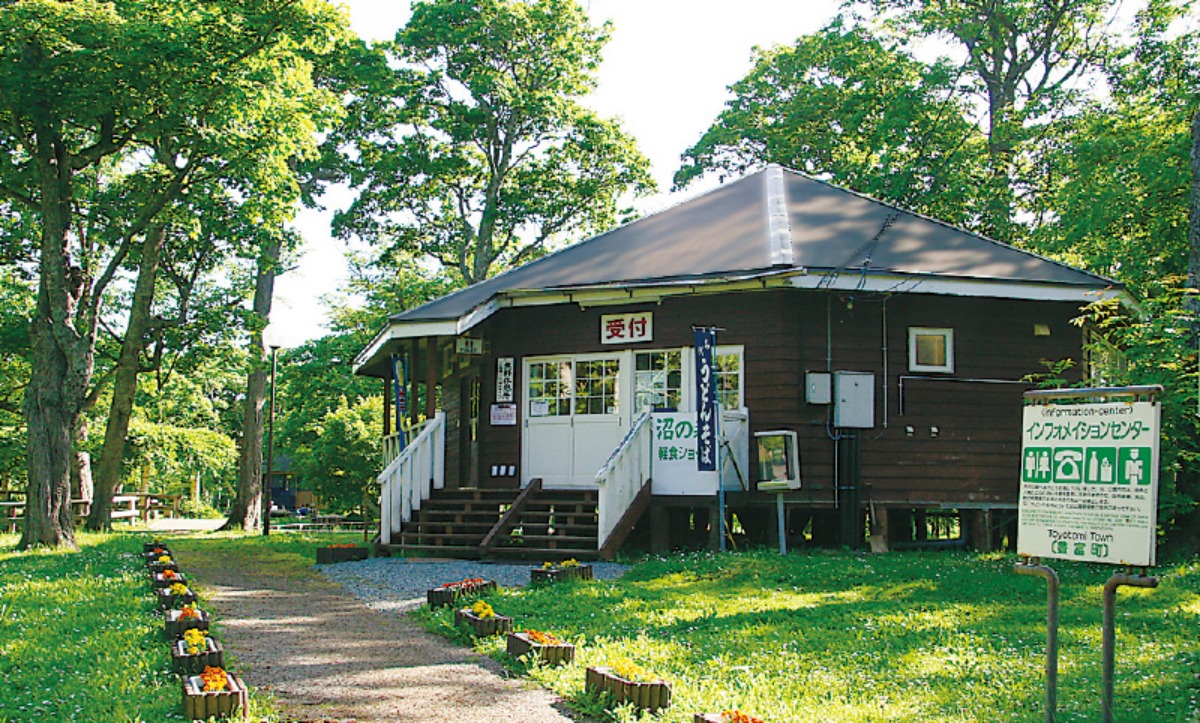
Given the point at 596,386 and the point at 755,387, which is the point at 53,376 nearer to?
the point at 596,386

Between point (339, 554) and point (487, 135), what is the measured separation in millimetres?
18512

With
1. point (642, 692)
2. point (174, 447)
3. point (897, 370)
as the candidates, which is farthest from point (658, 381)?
point (174, 447)

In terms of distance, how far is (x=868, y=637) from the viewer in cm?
827

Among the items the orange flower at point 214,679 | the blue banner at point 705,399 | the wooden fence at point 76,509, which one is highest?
the blue banner at point 705,399

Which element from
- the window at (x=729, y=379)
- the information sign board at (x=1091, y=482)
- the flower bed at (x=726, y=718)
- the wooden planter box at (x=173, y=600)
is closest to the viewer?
the information sign board at (x=1091, y=482)

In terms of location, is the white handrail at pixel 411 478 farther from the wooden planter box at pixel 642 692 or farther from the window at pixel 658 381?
the wooden planter box at pixel 642 692

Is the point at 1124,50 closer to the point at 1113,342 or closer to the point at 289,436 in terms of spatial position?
the point at 1113,342

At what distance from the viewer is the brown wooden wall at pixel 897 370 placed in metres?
15.5

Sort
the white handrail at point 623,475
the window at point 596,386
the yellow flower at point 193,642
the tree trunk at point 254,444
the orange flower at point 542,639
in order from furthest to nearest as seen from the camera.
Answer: the tree trunk at point 254,444
the window at point 596,386
the white handrail at point 623,475
the orange flower at point 542,639
the yellow flower at point 193,642

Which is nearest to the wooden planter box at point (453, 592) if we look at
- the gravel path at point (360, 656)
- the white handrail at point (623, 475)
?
the gravel path at point (360, 656)

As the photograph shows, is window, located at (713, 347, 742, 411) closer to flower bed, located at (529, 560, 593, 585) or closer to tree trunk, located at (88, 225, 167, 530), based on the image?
flower bed, located at (529, 560, 593, 585)

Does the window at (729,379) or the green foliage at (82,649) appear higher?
the window at (729,379)

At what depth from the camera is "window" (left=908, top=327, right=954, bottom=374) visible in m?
16.0

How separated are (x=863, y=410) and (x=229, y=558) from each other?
9598 mm
